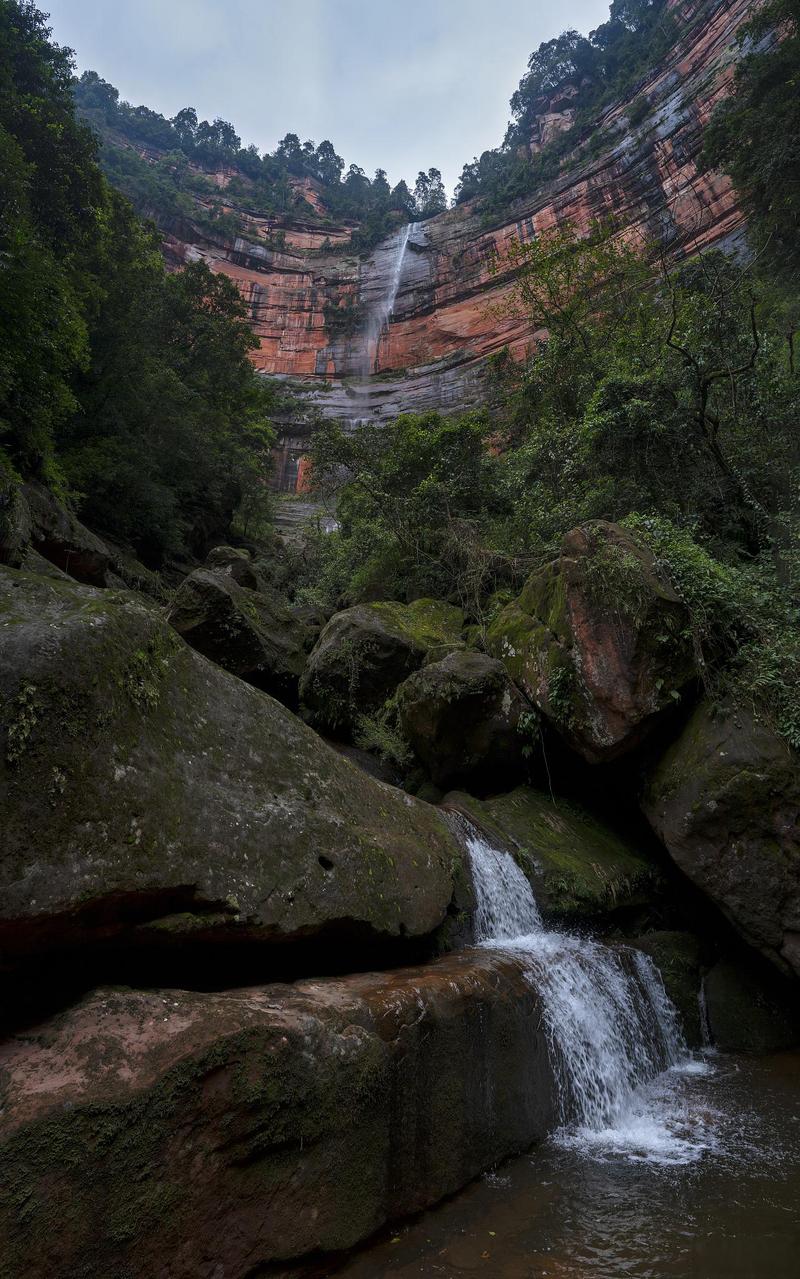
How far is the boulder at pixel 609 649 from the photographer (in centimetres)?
737

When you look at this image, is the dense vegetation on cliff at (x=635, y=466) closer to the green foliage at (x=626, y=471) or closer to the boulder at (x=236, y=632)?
the green foliage at (x=626, y=471)

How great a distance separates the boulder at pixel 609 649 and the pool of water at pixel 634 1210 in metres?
3.76

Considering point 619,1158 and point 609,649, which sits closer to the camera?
point 619,1158

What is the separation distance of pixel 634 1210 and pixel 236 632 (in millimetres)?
8282

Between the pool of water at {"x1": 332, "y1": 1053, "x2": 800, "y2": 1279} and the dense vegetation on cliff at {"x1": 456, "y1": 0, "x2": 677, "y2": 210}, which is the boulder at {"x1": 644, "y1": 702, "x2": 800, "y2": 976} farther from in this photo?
the dense vegetation on cliff at {"x1": 456, "y1": 0, "x2": 677, "y2": 210}

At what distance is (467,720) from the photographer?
829 cm

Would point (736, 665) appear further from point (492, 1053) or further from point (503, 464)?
point (503, 464)

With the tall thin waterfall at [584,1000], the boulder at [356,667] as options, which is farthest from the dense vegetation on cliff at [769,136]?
the tall thin waterfall at [584,1000]

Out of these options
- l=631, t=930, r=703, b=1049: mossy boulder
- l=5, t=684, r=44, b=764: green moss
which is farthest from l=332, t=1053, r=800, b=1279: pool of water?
Answer: l=5, t=684, r=44, b=764: green moss

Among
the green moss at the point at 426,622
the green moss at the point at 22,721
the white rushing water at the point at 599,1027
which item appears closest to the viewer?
the green moss at the point at 22,721

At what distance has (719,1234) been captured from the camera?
11.1 ft

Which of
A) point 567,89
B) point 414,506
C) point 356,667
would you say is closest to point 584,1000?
point 356,667

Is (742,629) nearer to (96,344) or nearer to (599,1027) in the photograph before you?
(599,1027)

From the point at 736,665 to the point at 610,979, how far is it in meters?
4.04
